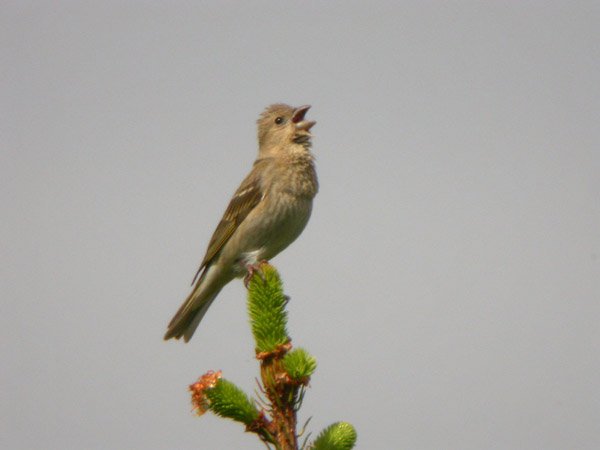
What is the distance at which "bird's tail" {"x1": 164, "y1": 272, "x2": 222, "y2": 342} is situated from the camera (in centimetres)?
688

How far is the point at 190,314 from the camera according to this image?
6941 mm

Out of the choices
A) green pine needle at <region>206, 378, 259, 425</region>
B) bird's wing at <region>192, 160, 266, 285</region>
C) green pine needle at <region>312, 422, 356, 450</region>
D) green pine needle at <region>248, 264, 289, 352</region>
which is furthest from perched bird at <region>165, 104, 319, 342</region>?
green pine needle at <region>312, 422, 356, 450</region>

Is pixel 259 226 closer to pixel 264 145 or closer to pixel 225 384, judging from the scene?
pixel 264 145

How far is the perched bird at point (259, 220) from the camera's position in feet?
21.6

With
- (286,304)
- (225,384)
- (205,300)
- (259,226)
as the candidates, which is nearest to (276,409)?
(225,384)

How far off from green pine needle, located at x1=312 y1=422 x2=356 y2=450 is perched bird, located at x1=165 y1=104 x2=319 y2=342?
3.53 metres

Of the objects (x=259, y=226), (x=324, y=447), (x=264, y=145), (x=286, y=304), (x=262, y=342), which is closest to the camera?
(x=324, y=447)

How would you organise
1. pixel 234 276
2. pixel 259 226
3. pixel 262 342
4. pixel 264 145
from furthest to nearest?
pixel 264 145 < pixel 234 276 < pixel 259 226 < pixel 262 342

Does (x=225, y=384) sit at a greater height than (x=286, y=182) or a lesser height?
lesser

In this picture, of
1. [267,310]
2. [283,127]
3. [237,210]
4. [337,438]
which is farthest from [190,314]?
[337,438]

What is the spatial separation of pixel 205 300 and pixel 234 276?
407mm

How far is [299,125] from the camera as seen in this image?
293 inches

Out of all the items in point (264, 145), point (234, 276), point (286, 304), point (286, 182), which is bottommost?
point (286, 304)

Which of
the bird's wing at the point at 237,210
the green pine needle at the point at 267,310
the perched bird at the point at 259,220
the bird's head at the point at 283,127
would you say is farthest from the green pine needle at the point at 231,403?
the bird's head at the point at 283,127
